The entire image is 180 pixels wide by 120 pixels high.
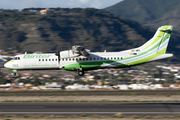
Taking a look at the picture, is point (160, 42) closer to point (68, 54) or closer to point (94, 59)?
point (94, 59)

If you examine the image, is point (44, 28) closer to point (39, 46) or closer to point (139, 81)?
point (39, 46)

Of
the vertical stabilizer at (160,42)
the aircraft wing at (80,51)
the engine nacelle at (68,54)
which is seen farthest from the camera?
the vertical stabilizer at (160,42)

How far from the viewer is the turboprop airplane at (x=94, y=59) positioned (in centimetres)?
3459

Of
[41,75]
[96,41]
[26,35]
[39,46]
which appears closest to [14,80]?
[41,75]

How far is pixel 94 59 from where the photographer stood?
34.7 metres

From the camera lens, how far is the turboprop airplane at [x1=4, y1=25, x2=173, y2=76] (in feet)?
113

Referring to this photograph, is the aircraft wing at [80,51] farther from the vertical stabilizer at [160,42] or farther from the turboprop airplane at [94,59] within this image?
the vertical stabilizer at [160,42]

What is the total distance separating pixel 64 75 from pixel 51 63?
78.5m

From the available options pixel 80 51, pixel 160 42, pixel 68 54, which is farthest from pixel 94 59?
pixel 160 42

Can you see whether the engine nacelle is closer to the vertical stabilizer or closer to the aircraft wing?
the aircraft wing

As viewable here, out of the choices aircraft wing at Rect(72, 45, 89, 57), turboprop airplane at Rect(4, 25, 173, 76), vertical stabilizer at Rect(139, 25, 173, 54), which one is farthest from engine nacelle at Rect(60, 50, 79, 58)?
vertical stabilizer at Rect(139, 25, 173, 54)

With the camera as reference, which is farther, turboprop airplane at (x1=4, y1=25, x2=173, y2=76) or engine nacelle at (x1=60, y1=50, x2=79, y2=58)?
turboprop airplane at (x1=4, y1=25, x2=173, y2=76)

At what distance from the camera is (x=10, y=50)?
16650 centimetres

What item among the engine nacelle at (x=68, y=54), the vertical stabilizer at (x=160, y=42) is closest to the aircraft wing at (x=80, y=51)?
the engine nacelle at (x=68, y=54)
